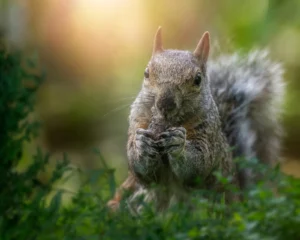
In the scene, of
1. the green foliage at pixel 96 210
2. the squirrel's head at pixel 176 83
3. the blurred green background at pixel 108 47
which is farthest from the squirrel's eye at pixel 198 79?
the blurred green background at pixel 108 47

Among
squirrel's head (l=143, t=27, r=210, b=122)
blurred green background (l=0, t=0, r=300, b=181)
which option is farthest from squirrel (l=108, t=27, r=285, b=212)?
blurred green background (l=0, t=0, r=300, b=181)

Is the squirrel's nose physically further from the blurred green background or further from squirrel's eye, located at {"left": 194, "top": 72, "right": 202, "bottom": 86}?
the blurred green background

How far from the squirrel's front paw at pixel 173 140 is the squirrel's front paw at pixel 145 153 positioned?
0.03 meters

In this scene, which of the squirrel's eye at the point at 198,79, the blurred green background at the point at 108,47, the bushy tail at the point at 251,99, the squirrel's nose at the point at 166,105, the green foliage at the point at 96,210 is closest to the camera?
the green foliage at the point at 96,210

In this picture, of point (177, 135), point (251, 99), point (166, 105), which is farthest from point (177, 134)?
point (251, 99)

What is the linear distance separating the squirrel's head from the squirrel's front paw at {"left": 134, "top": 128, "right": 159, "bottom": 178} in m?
0.10

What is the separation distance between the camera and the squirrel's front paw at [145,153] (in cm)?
343

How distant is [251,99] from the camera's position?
4.59 metres

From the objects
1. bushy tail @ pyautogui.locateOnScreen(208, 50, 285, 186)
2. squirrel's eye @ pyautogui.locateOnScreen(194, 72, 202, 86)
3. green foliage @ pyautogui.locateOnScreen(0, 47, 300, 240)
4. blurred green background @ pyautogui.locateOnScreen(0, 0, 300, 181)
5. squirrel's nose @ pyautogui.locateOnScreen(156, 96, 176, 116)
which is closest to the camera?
green foliage @ pyautogui.locateOnScreen(0, 47, 300, 240)

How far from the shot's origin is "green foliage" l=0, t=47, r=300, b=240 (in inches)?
99.2

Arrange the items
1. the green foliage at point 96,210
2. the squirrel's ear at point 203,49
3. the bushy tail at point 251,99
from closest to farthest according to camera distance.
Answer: the green foliage at point 96,210, the squirrel's ear at point 203,49, the bushy tail at point 251,99

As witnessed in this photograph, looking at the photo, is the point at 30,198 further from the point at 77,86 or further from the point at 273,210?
the point at 77,86

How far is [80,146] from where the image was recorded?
6504 mm

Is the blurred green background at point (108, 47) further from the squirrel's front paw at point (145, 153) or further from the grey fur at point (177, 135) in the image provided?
the squirrel's front paw at point (145, 153)
